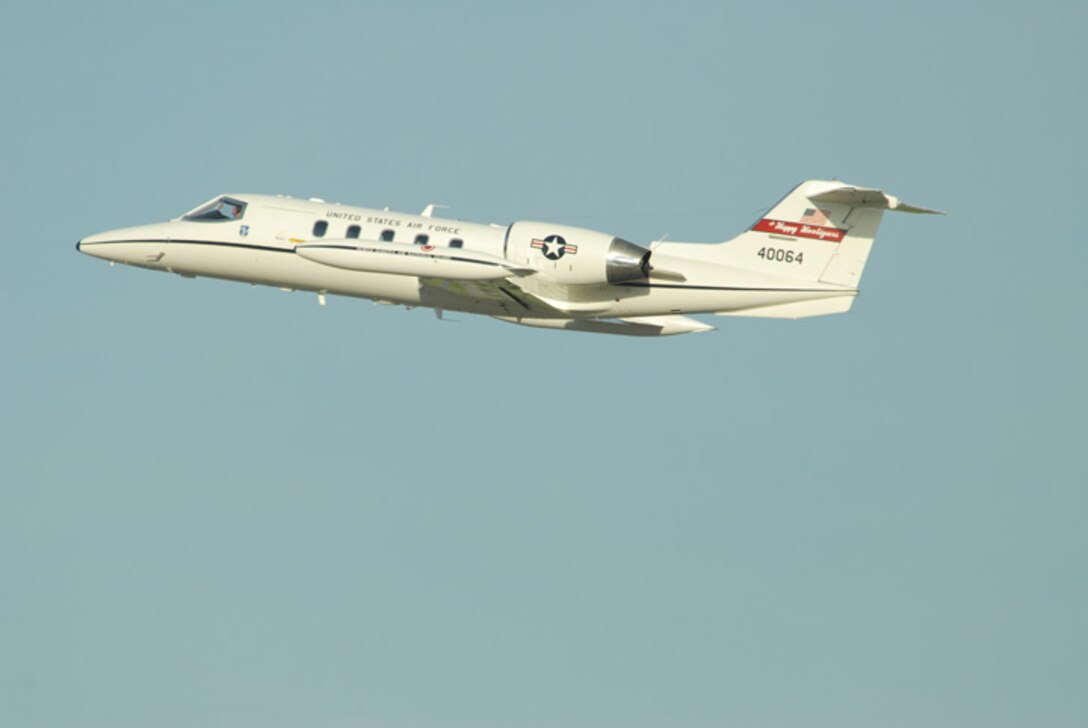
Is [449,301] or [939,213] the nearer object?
[939,213]

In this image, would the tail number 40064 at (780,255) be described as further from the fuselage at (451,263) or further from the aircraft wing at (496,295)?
the aircraft wing at (496,295)

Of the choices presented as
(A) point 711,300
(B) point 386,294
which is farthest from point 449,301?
(A) point 711,300

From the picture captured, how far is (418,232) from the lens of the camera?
137 feet

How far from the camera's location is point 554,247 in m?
40.2

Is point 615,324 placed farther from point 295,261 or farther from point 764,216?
point 295,261

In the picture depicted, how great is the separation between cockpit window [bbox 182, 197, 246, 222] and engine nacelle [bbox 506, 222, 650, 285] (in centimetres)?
675

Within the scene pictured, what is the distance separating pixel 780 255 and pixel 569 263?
4281mm

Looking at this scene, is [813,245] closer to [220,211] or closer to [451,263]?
[451,263]

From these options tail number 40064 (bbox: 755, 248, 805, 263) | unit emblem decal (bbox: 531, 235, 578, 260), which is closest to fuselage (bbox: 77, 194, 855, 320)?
unit emblem decal (bbox: 531, 235, 578, 260)

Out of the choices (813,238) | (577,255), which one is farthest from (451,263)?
(813,238)

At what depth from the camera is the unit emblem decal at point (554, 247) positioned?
40.2 metres

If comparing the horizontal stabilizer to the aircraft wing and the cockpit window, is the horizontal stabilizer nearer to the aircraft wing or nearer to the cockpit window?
the aircraft wing

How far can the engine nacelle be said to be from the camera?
40156 mm

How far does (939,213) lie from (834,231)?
2.79m
